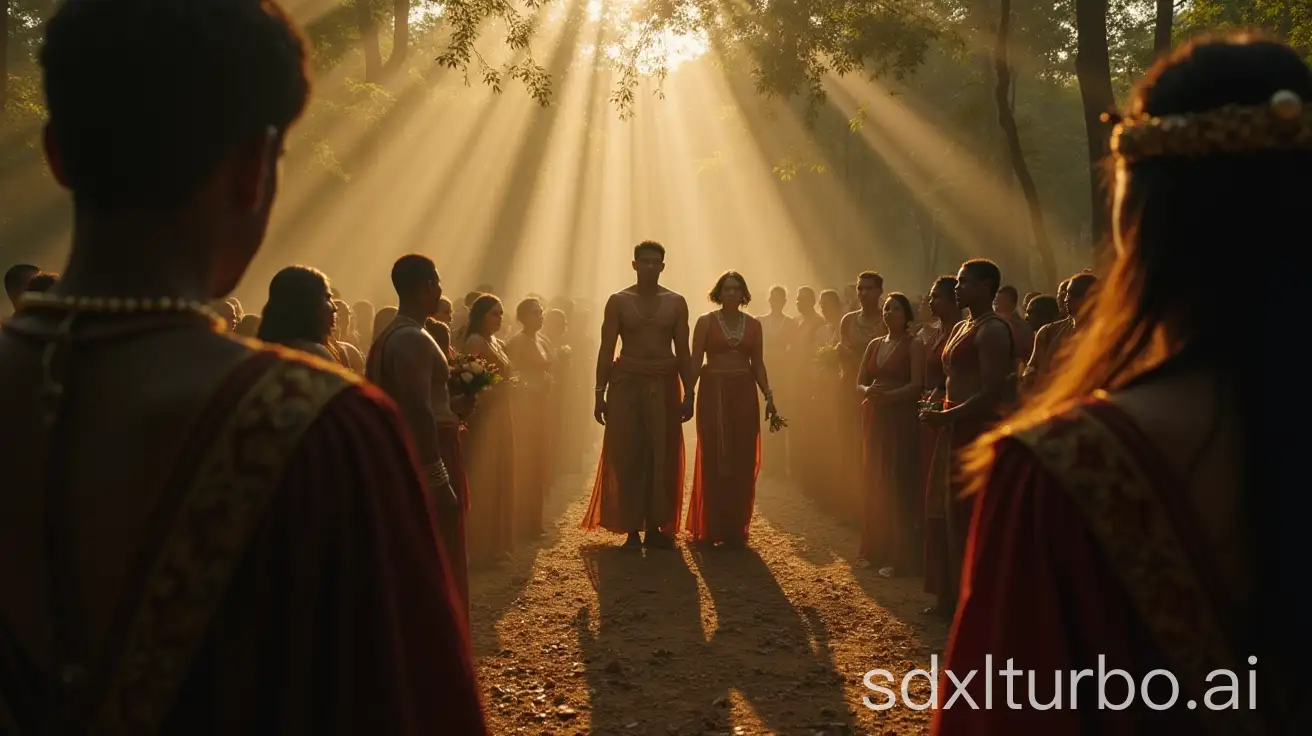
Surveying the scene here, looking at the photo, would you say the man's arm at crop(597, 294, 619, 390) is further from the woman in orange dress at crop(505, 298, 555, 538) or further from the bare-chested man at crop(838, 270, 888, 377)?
the bare-chested man at crop(838, 270, 888, 377)

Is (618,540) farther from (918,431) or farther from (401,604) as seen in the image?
(401,604)

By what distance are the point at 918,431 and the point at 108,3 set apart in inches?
357

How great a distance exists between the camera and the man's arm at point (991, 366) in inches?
305

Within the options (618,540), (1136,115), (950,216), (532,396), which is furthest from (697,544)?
(950,216)

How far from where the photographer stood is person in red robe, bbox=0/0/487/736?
155cm

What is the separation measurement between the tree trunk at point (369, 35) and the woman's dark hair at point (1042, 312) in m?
13.1

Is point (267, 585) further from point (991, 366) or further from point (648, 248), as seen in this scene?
point (648, 248)

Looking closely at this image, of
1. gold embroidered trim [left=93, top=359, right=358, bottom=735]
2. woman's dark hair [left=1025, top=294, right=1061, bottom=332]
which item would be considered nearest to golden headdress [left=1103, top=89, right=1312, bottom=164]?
gold embroidered trim [left=93, top=359, right=358, bottom=735]

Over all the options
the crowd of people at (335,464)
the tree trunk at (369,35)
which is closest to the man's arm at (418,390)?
the crowd of people at (335,464)

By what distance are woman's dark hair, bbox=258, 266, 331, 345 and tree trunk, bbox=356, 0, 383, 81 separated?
1533 centimetres

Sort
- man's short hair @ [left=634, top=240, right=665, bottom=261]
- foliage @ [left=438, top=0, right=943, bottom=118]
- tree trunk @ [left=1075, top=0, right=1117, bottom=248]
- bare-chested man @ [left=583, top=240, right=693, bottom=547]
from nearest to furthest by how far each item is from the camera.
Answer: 1. man's short hair @ [left=634, top=240, right=665, bottom=261]
2. bare-chested man @ [left=583, top=240, right=693, bottom=547]
3. tree trunk @ [left=1075, top=0, right=1117, bottom=248]
4. foliage @ [left=438, top=0, right=943, bottom=118]

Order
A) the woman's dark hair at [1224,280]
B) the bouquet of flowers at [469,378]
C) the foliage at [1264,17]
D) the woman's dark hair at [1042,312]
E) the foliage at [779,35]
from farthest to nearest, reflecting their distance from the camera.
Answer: the foliage at [779,35] → the foliage at [1264,17] → the woman's dark hair at [1042,312] → the bouquet of flowers at [469,378] → the woman's dark hair at [1224,280]

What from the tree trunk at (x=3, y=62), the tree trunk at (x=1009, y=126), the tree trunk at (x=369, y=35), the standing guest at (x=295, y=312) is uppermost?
the tree trunk at (x=369, y=35)

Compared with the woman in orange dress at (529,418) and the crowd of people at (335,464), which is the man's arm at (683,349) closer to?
the woman in orange dress at (529,418)
